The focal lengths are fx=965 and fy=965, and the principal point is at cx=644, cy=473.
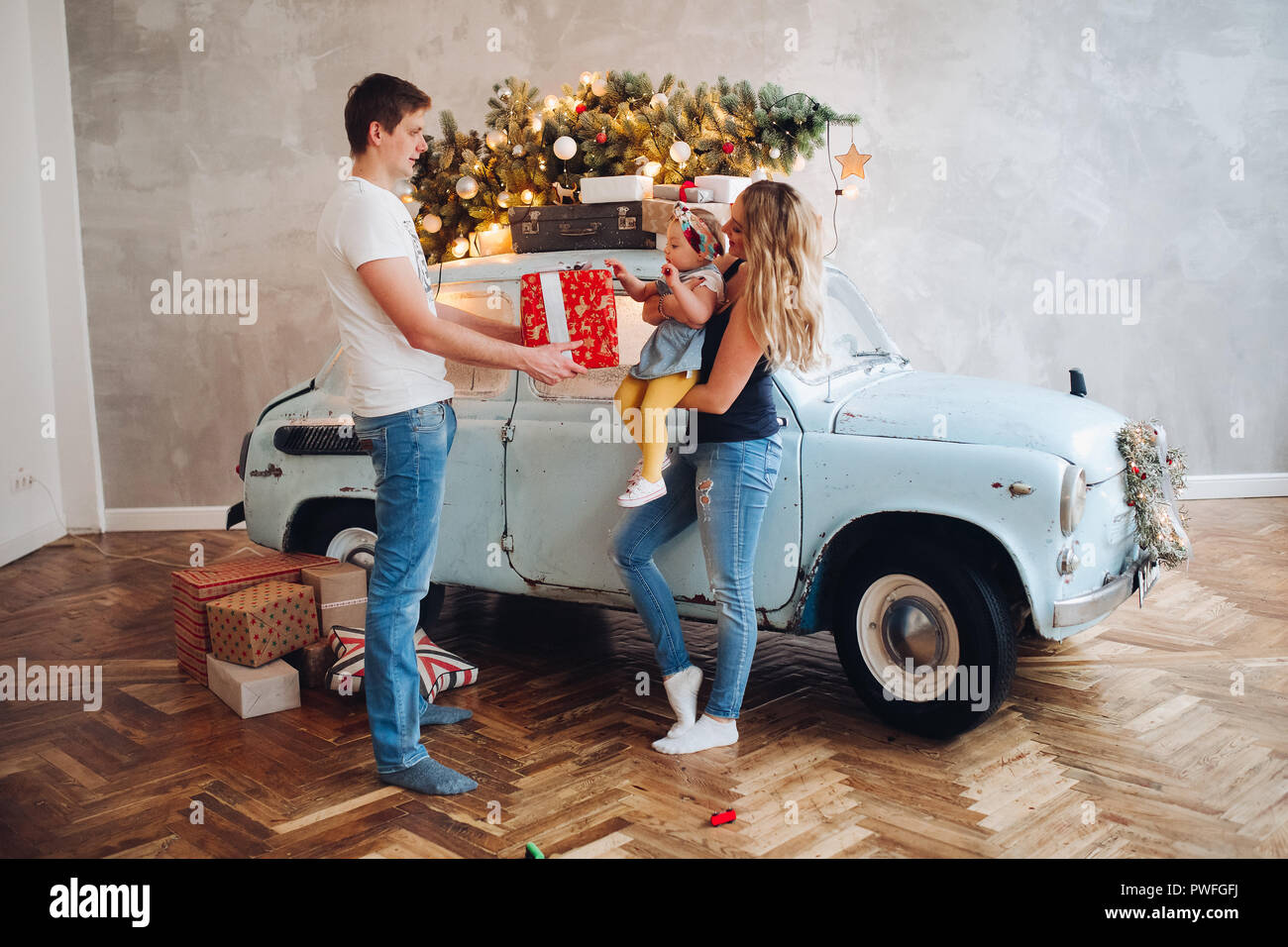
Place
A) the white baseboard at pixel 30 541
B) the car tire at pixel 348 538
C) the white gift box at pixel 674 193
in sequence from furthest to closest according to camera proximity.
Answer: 1. the white baseboard at pixel 30 541
2. the car tire at pixel 348 538
3. the white gift box at pixel 674 193

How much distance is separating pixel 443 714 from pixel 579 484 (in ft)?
3.25

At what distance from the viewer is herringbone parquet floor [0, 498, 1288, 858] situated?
271 centimetres

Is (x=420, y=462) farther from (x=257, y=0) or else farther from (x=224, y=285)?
(x=257, y=0)

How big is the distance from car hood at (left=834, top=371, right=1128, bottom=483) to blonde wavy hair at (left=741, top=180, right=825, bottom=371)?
43 centimetres

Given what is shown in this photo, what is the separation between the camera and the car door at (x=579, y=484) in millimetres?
3537

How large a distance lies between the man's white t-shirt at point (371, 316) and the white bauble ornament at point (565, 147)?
190 centimetres

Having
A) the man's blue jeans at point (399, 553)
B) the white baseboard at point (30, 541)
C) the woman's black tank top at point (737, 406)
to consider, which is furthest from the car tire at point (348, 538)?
the white baseboard at point (30, 541)

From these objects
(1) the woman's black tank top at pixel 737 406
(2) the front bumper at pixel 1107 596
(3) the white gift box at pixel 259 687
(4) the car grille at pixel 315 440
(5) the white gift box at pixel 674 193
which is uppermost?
(5) the white gift box at pixel 674 193

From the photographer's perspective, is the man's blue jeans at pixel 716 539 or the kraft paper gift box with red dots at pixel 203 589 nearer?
the man's blue jeans at pixel 716 539

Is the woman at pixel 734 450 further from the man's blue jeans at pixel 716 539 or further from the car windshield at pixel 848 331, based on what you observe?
the car windshield at pixel 848 331

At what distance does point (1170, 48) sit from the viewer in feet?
23.7

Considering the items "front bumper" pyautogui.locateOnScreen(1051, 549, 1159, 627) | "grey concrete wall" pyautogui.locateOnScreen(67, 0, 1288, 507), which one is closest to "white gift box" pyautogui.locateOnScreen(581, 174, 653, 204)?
"front bumper" pyautogui.locateOnScreen(1051, 549, 1159, 627)

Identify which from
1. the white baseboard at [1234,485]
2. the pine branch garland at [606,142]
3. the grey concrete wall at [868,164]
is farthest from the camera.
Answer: the white baseboard at [1234,485]
